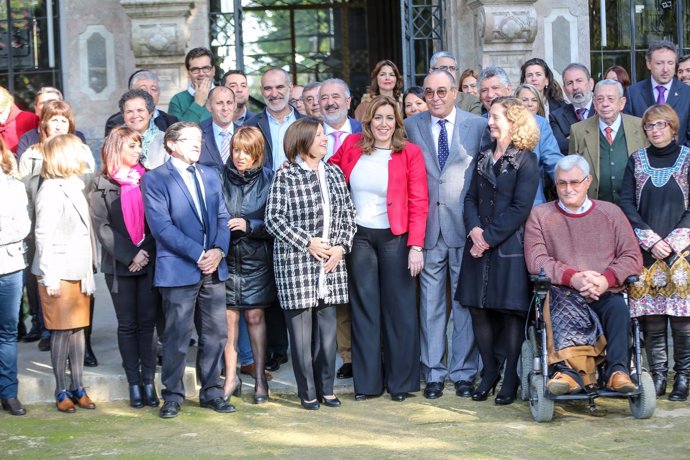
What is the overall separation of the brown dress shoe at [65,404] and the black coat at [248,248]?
1.15m

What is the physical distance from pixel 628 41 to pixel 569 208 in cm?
595

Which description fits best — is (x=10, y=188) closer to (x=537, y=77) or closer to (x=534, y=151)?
(x=534, y=151)

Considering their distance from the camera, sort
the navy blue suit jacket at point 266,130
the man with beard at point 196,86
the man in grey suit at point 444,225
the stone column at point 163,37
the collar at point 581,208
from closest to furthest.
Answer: the collar at point 581,208, the man in grey suit at point 444,225, the navy blue suit jacket at point 266,130, the man with beard at point 196,86, the stone column at point 163,37

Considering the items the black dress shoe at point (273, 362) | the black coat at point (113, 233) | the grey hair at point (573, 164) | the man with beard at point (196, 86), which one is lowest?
the black dress shoe at point (273, 362)

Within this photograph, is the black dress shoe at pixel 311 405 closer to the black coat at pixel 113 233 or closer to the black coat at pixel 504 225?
the black coat at pixel 504 225

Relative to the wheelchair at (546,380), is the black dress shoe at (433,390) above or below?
below

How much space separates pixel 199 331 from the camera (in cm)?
741

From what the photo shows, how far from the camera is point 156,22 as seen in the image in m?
11.4

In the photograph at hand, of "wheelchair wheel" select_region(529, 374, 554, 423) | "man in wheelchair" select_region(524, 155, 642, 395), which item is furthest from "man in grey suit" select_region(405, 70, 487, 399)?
"wheelchair wheel" select_region(529, 374, 554, 423)

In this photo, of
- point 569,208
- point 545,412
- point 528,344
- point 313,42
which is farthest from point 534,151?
point 313,42

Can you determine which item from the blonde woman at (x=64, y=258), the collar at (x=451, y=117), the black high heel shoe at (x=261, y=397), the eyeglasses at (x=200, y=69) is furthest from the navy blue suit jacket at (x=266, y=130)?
the black high heel shoe at (x=261, y=397)

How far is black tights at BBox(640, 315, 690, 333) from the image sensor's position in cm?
743

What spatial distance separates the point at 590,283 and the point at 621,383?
A: 0.62 m

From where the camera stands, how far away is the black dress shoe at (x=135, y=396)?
742 cm
